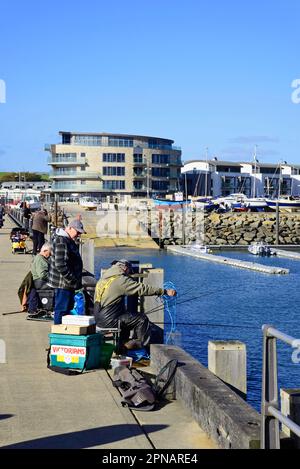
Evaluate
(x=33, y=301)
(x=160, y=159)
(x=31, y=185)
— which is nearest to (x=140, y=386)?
(x=33, y=301)

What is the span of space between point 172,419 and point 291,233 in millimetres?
61375

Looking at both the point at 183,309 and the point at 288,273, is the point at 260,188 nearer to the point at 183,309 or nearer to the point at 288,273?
the point at 288,273

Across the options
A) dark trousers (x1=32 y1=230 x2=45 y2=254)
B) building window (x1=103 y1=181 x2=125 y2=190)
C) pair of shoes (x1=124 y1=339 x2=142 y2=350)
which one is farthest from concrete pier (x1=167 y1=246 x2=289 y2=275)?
building window (x1=103 y1=181 x2=125 y2=190)

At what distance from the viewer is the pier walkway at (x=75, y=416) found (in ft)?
20.5

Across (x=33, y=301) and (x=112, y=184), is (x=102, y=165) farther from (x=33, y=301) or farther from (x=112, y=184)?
(x=33, y=301)

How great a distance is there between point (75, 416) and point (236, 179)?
119724mm

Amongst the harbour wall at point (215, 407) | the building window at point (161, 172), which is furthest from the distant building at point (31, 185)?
the harbour wall at point (215, 407)

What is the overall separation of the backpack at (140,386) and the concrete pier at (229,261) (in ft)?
104

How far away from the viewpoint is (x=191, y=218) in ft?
230

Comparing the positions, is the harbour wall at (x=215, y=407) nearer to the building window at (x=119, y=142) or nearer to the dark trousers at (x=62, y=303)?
the dark trousers at (x=62, y=303)

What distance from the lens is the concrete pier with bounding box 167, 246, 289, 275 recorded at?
39406 mm

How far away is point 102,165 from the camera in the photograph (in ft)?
354

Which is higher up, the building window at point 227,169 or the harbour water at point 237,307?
the building window at point 227,169

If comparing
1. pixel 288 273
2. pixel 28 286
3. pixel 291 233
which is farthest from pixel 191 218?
pixel 28 286
